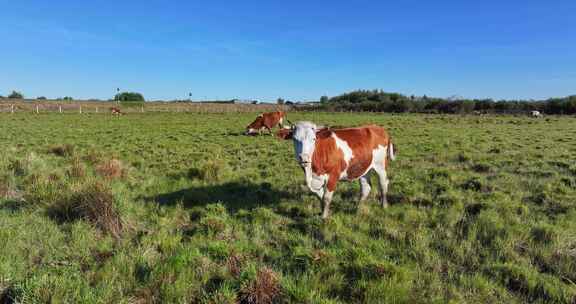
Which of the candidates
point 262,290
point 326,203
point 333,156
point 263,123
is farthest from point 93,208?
point 263,123

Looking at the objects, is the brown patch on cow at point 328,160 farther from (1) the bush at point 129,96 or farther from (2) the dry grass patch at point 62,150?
(1) the bush at point 129,96

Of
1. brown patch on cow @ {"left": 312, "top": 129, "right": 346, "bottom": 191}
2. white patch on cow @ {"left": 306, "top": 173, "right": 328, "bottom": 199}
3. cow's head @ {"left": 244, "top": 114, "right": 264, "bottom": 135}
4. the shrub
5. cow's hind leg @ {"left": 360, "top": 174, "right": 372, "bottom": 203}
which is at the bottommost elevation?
the shrub

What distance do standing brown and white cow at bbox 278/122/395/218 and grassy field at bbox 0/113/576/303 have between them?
1.52ft

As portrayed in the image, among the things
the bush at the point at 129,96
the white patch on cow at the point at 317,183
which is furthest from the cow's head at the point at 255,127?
the bush at the point at 129,96

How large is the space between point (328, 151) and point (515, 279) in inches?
130

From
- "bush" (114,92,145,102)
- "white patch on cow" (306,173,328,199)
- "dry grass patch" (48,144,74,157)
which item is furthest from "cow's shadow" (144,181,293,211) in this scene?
"bush" (114,92,145,102)

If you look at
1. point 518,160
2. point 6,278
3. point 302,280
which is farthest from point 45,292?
point 518,160

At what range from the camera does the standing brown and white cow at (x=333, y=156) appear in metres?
5.61

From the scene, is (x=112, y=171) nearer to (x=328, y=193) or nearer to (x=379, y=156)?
(x=328, y=193)

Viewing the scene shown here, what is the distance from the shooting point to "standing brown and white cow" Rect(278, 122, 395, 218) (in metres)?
5.61

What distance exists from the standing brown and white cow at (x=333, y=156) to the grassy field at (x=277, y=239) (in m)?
0.46

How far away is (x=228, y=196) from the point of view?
7.16 meters

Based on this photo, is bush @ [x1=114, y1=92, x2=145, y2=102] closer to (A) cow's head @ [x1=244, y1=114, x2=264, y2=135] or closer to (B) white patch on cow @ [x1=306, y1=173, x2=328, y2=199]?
(A) cow's head @ [x1=244, y1=114, x2=264, y2=135]

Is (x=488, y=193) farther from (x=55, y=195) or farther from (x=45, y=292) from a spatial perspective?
(x=55, y=195)
